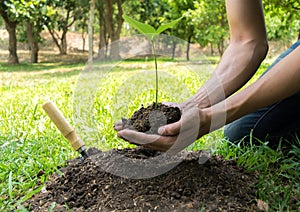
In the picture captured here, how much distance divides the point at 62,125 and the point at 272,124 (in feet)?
4.11

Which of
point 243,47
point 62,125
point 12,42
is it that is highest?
point 243,47

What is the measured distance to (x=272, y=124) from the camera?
2.19 m

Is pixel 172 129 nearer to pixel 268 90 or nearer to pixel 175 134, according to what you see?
pixel 175 134

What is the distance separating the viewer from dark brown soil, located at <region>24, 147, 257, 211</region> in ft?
4.60

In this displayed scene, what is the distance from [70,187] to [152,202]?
15.5 inches

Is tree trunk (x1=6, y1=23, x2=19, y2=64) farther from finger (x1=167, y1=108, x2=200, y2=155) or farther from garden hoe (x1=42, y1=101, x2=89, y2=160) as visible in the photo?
finger (x1=167, y1=108, x2=200, y2=155)

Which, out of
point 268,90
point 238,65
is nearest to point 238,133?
point 238,65

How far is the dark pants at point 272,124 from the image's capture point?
213cm

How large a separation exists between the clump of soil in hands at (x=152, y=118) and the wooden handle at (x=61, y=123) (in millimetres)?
242

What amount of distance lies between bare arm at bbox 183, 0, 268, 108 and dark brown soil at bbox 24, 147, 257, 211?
1.48 feet

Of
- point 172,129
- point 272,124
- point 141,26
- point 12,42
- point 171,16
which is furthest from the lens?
point 12,42

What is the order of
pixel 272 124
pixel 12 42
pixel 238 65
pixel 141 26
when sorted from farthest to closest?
pixel 12 42 < pixel 272 124 < pixel 238 65 < pixel 141 26

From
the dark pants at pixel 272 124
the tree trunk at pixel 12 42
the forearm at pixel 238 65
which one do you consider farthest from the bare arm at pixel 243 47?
the tree trunk at pixel 12 42

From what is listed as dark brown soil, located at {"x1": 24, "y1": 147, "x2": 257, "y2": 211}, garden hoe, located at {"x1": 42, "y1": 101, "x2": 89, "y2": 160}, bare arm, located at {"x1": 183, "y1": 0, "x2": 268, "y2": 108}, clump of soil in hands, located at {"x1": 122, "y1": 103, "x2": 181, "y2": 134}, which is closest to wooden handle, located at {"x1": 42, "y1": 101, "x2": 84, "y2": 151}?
garden hoe, located at {"x1": 42, "y1": 101, "x2": 89, "y2": 160}
